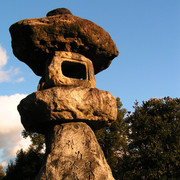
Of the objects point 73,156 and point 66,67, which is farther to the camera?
point 66,67

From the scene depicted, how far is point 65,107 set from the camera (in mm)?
4355

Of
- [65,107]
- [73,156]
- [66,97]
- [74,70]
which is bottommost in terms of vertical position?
[73,156]

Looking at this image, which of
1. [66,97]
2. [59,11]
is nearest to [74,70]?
[59,11]

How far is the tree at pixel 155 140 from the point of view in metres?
14.5

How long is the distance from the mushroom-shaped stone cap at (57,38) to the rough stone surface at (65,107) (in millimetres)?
1261

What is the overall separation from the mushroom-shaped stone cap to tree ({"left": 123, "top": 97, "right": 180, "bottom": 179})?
439 inches

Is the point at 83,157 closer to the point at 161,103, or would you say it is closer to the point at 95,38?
the point at 95,38

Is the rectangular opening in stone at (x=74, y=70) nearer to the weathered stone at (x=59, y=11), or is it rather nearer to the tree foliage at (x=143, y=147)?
the weathered stone at (x=59, y=11)

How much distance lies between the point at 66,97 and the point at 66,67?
1.83 m

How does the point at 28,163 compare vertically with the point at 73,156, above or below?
above

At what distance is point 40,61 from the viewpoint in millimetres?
5809

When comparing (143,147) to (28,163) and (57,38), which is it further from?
(57,38)

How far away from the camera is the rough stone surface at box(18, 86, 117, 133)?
14.3 feet

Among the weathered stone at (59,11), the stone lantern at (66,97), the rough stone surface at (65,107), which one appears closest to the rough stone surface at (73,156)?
the stone lantern at (66,97)
